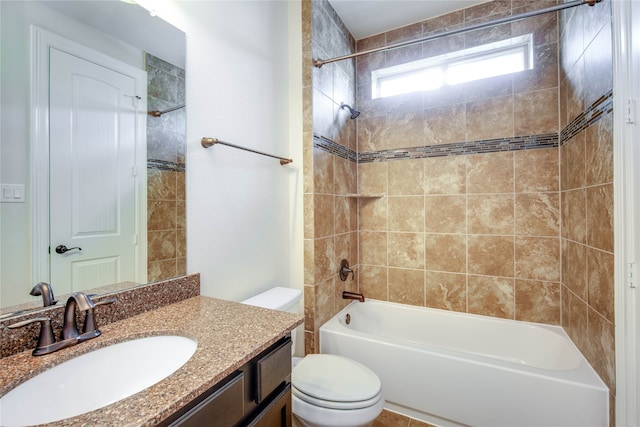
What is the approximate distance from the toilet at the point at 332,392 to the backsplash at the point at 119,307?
15.6 inches

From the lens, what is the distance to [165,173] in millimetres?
1114

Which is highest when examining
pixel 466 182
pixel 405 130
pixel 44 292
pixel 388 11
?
pixel 388 11

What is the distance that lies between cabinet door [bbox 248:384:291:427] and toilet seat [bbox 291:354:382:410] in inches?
15.6

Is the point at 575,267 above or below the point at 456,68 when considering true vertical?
below

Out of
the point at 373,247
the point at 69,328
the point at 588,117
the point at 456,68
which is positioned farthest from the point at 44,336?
the point at 456,68

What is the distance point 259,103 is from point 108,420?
1.55 meters

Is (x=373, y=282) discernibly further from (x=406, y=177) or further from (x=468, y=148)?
(x=468, y=148)

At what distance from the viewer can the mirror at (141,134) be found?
72 cm

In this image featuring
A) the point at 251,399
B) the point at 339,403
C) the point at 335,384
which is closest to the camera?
the point at 251,399

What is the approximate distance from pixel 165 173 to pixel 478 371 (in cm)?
176

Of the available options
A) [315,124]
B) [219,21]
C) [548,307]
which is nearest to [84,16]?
[219,21]

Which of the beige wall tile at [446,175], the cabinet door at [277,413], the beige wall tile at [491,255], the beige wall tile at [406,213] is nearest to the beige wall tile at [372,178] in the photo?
the beige wall tile at [406,213]

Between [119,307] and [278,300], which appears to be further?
[278,300]

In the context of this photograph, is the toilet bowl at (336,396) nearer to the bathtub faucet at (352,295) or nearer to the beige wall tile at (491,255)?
the bathtub faucet at (352,295)
